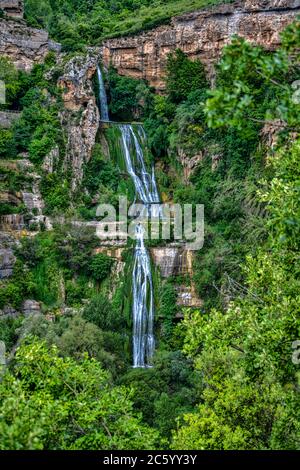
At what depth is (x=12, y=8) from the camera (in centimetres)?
5125

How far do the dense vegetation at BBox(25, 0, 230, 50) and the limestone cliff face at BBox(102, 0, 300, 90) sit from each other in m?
1.49

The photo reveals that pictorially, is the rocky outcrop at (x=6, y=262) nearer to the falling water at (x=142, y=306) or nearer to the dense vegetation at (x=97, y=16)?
the falling water at (x=142, y=306)

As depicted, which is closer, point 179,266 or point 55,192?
point 179,266

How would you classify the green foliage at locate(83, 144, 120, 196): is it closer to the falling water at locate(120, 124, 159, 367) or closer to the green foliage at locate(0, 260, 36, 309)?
the falling water at locate(120, 124, 159, 367)

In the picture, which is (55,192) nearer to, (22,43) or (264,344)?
(22,43)

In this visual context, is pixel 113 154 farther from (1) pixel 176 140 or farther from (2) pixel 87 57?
(2) pixel 87 57

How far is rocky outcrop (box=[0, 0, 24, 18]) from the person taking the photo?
50.9 metres

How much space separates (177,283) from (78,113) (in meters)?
17.8

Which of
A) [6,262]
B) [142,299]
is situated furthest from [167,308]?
[6,262]

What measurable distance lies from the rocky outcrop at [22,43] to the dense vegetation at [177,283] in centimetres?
222

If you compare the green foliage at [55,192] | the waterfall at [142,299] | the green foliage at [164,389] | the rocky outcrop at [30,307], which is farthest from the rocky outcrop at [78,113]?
the green foliage at [164,389]

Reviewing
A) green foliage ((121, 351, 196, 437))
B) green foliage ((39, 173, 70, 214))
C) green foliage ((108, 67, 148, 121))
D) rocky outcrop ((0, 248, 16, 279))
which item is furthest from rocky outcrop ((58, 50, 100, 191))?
green foliage ((121, 351, 196, 437))

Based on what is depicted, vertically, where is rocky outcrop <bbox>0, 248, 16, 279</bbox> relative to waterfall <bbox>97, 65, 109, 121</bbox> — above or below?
below

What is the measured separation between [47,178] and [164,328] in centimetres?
1478
